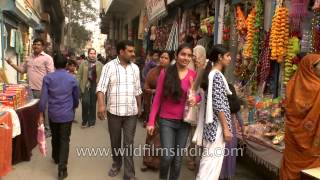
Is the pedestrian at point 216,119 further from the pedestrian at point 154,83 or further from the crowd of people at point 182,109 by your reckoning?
the pedestrian at point 154,83

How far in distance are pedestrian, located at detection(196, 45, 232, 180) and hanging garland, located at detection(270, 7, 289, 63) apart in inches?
76.9

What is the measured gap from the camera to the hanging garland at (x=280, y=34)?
5.93 metres

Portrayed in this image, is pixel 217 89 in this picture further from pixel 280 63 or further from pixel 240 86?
pixel 240 86

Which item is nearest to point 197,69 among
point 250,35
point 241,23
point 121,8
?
point 250,35

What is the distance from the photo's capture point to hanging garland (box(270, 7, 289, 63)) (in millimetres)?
5926

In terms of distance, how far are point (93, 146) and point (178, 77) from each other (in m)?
3.38

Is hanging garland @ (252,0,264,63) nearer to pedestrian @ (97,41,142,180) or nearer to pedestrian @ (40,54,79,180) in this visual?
pedestrian @ (97,41,142,180)

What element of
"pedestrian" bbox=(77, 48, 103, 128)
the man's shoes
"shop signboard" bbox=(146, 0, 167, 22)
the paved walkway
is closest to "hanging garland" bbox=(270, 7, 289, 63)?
the paved walkway

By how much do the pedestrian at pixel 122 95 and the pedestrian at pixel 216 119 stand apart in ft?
4.18

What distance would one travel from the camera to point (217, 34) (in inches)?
331

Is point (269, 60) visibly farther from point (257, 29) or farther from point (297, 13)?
point (297, 13)

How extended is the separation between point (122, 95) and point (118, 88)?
3.9 inches

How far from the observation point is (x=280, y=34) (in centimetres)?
595

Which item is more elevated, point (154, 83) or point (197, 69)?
point (197, 69)
